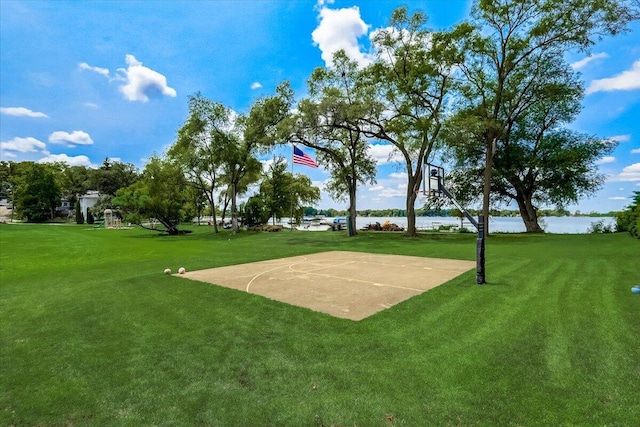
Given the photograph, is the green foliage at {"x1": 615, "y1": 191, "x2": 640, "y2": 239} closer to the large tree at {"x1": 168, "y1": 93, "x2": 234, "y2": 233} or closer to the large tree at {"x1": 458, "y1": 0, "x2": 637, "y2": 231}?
the large tree at {"x1": 458, "y1": 0, "x2": 637, "y2": 231}

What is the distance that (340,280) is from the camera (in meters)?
7.77

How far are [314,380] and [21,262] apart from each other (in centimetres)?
1472

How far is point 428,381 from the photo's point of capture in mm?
3078

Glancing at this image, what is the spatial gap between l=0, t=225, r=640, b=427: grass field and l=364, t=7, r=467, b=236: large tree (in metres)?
16.1

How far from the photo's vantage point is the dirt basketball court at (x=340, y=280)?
581cm

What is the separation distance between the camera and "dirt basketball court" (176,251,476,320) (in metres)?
5.81

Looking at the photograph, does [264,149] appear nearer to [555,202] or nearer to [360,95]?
[360,95]

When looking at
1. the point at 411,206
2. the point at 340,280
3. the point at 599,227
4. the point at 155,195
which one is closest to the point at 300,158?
the point at 411,206

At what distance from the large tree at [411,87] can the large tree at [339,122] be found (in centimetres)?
134

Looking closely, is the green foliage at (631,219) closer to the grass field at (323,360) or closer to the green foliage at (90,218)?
the grass field at (323,360)

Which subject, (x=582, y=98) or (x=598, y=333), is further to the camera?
(x=582, y=98)

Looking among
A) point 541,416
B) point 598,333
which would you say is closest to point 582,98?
point 598,333

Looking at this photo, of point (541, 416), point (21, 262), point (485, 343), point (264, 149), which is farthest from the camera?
point (264, 149)

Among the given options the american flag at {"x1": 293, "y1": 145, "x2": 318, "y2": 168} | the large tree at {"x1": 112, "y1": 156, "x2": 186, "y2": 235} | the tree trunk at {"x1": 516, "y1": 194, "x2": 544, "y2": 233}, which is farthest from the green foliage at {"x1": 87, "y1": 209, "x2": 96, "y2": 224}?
the tree trunk at {"x1": 516, "y1": 194, "x2": 544, "y2": 233}
